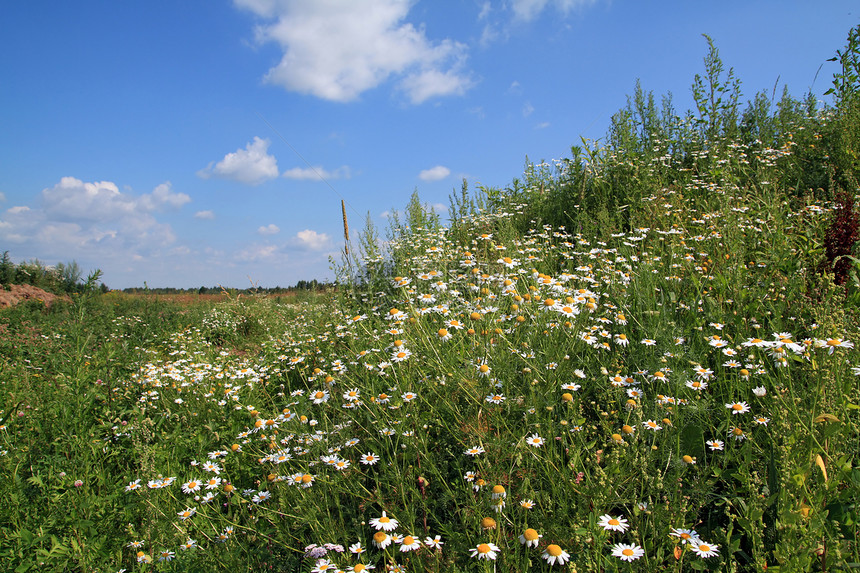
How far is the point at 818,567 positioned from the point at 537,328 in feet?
4.85

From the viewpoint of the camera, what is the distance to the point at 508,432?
2.08 m

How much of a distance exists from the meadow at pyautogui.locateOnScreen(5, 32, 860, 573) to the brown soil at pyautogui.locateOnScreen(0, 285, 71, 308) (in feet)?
15.8

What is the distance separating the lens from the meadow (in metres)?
1.70

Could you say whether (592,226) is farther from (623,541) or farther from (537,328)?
(623,541)

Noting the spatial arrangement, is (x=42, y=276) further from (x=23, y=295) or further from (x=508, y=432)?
(x=508, y=432)

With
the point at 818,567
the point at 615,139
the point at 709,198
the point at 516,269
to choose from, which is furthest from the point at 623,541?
the point at 615,139

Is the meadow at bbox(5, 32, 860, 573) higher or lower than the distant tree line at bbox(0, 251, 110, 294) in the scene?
lower

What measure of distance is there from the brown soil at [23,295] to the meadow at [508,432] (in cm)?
482

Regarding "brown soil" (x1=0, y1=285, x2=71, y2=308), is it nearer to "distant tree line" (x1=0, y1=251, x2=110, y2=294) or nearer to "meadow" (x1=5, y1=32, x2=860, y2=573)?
"distant tree line" (x1=0, y1=251, x2=110, y2=294)

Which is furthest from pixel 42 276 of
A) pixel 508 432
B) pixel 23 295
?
pixel 508 432

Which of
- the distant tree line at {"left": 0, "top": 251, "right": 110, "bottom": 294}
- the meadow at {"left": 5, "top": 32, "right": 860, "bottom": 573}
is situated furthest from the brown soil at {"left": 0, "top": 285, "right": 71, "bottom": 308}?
the meadow at {"left": 5, "top": 32, "right": 860, "bottom": 573}

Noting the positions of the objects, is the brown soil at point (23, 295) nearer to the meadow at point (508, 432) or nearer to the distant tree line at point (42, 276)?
the distant tree line at point (42, 276)

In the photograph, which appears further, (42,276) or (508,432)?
(42,276)

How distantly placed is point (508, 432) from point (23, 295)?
1118cm
